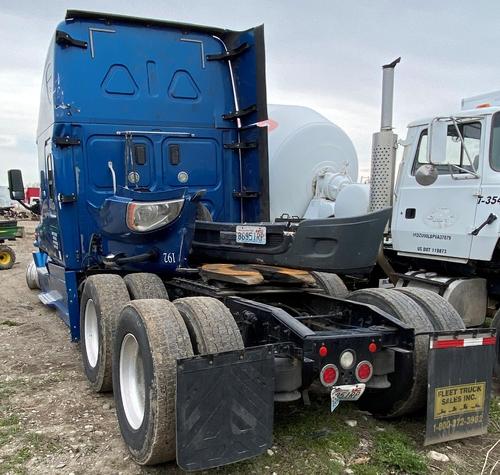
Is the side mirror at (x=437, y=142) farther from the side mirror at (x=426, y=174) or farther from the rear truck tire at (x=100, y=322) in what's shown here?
the rear truck tire at (x=100, y=322)

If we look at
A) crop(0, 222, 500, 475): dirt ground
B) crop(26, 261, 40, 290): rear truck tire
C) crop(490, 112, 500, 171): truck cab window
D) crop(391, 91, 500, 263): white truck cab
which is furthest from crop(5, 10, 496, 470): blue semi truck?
crop(26, 261, 40, 290): rear truck tire

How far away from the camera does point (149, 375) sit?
10.5 feet

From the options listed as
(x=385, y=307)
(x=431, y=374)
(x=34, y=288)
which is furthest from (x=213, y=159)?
(x=34, y=288)

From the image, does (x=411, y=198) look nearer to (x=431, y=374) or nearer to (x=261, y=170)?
(x=261, y=170)

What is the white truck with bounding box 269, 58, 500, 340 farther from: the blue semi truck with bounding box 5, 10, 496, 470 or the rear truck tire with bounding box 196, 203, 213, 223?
the rear truck tire with bounding box 196, 203, 213, 223

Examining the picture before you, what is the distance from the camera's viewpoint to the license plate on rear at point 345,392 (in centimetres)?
332

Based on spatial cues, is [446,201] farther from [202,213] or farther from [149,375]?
[149,375]

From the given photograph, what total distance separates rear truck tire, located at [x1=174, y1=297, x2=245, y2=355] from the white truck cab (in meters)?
2.98

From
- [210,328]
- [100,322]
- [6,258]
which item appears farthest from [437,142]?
[6,258]

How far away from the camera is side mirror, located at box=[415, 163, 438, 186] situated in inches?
227

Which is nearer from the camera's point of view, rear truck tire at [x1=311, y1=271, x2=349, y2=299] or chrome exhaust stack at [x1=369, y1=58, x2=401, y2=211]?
rear truck tire at [x1=311, y1=271, x2=349, y2=299]

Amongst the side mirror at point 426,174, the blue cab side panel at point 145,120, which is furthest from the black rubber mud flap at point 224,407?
the side mirror at point 426,174

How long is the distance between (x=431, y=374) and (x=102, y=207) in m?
3.27

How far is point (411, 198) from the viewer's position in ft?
20.8
